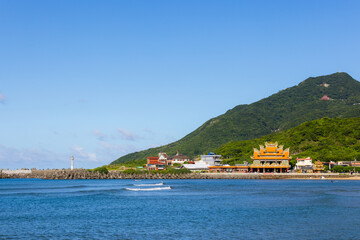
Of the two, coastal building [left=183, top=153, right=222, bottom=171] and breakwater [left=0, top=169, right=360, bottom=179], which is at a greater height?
coastal building [left=183, top=153, right=222, bottom=171]

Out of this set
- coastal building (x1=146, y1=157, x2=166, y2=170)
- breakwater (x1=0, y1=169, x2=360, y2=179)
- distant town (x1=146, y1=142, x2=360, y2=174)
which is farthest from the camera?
coastal building (x1=146, y1=157, x2=166, y2=170)

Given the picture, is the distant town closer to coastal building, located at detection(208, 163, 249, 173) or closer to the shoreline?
coastal building, located at detection(208, 163, 249, 173)

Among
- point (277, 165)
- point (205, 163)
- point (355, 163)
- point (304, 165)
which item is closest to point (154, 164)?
point (205, 163)

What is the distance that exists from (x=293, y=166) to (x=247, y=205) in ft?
368

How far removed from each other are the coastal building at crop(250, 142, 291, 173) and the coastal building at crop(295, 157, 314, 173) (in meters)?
4.05

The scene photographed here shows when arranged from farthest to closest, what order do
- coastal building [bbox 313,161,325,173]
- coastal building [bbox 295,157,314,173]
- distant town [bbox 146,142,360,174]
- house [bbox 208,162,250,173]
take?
house [bbox 208,162,250,173]
coastal building [bbox 295,157,314,173]
distant town [bbox 146,142,360,174]
coastal building [bbox 313,161,325,173]

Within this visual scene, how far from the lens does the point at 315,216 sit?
152ft

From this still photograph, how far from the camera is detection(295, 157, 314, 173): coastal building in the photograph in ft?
490

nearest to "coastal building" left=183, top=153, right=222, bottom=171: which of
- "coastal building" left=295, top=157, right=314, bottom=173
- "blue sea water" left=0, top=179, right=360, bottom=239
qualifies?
"coastal building" left=295, top=157, right=314, bottom=173

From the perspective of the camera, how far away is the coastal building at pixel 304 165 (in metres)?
150

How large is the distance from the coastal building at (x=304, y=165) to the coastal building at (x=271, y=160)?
4.05 meters

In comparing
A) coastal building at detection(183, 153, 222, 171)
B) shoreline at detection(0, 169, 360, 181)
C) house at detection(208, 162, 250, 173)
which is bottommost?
shoreline at detection(0, 169, 360, 181)

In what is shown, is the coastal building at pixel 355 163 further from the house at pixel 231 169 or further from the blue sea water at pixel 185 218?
the blue sea water at pixel 185 218

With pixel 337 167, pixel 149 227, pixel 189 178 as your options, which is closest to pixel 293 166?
pixel 337 167
